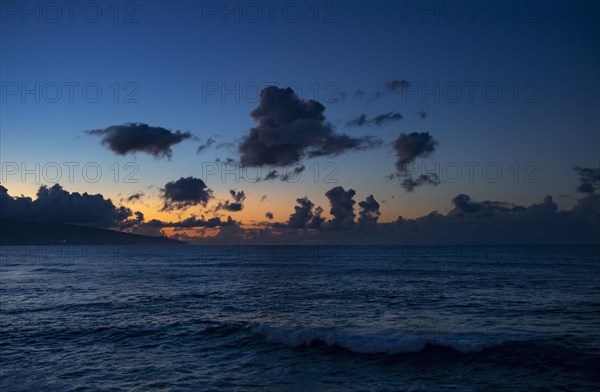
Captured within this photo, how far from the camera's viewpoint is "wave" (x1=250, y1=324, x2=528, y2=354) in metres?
22.3

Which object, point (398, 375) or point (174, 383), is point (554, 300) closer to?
point (398, 375)

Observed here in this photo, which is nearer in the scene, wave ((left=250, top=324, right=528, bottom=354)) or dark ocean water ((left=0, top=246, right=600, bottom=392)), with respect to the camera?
dark ocean water ((left=0, top=246, right=600, bottom=392))

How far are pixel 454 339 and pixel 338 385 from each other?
32.7ft

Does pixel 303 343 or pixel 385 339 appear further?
pixel 303 343

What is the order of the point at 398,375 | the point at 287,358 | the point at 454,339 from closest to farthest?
the point at 398,375 < the point at 287,358 < the point at 454,339

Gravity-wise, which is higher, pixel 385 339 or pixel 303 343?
pixel 385 339

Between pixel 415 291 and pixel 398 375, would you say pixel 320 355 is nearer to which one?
pixel 398 375

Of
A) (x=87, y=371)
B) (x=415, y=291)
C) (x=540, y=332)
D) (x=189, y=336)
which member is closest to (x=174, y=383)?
(x=87, y=371)

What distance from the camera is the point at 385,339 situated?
23.8 meters

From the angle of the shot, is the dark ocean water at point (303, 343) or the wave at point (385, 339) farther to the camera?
the wave at point (385, 339)

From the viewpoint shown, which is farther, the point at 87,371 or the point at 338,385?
the point at 87,371

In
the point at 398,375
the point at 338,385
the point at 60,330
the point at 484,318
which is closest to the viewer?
the point at 338,385

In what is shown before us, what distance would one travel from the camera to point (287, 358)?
21469mm

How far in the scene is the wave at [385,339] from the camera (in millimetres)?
22344
